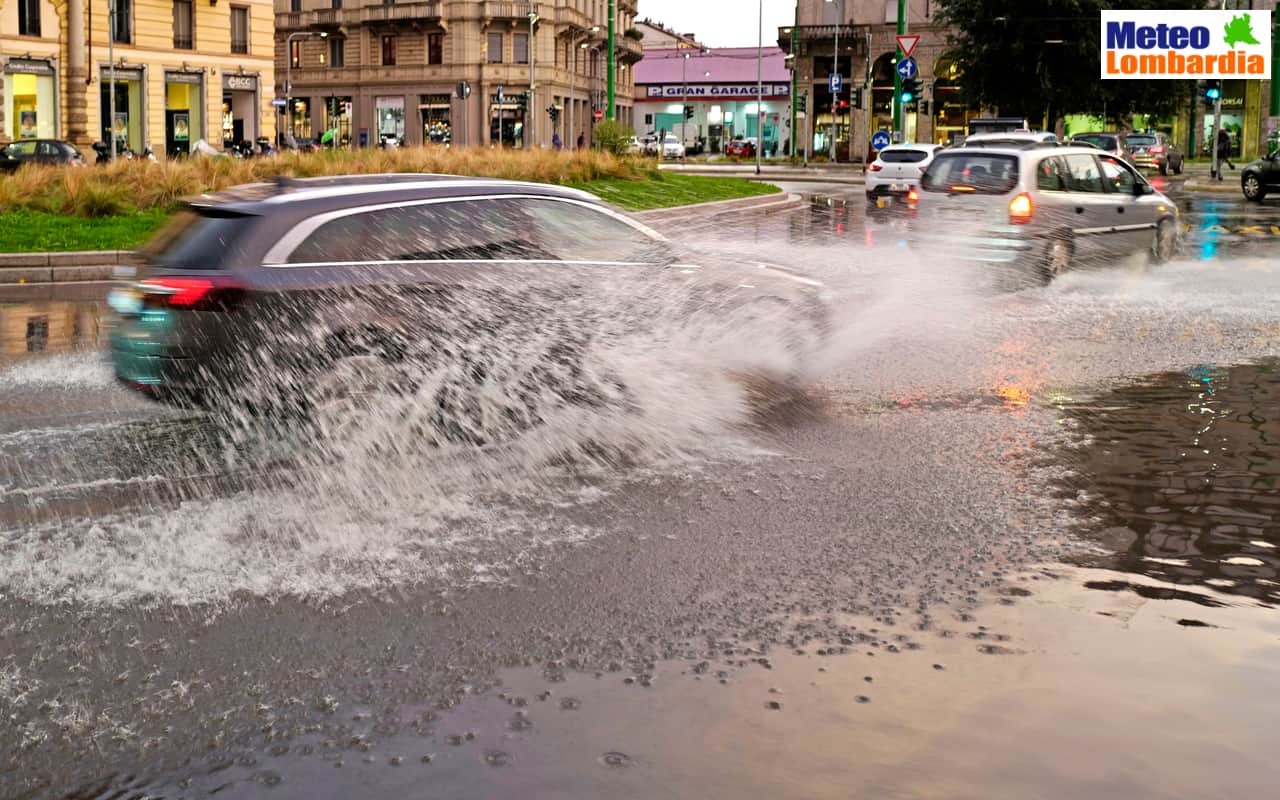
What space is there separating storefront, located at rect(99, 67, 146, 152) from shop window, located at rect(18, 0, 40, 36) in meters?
2.73

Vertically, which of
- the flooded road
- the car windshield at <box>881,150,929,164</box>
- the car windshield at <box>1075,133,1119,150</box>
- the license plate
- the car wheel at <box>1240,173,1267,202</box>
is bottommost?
the flooded road

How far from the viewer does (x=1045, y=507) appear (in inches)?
252

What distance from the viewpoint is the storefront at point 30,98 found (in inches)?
1886

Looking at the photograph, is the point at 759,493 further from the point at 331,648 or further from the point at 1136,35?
the point at 1136,35

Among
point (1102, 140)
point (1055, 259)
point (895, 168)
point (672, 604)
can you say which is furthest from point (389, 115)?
point (672, 604)

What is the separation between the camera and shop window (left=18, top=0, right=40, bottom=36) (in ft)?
158

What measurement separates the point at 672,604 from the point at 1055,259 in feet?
37.2

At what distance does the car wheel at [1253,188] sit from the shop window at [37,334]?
103 feet

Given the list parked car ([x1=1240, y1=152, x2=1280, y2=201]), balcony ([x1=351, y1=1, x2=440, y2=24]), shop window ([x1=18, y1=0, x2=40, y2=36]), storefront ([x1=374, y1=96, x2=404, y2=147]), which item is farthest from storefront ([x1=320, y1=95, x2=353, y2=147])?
parked car ([x1=1240, y1=152, x2=1280, y2=201])

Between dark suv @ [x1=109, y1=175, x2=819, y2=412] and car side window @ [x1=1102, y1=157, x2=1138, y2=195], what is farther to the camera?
car side window @ [x1=1102, y1=157, x2=1138, y2=195]

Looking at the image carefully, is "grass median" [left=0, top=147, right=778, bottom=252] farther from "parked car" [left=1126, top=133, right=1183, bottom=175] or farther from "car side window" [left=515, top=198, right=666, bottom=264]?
"parked car" [left=1126, top=133, right=1183, bottom=175]

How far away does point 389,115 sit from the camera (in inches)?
3322

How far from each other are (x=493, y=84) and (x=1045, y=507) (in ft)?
259

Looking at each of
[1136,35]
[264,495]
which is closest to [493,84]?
[1136,35]
